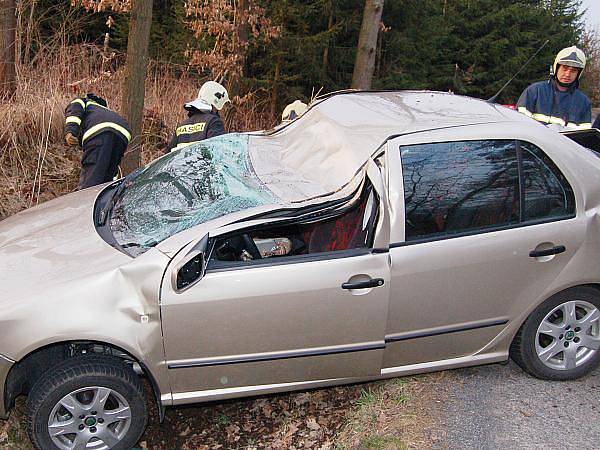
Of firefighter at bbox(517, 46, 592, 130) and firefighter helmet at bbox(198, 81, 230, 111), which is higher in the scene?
firefighter at bbox(517, 46, 592, 130)

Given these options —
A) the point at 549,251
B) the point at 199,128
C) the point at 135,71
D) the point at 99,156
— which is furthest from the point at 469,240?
the point at 135,71

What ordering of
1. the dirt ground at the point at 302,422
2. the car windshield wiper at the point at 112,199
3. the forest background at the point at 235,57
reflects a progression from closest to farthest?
the dirt ground at the point at 302,422, the car windshield wiper at the point at 112,199, the forest background at the point at 235,57

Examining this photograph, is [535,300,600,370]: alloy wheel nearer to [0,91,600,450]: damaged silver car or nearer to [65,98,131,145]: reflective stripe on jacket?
[0,91,600,450]: damaged silver car

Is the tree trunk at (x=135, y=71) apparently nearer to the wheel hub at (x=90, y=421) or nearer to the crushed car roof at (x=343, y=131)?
the crushed car roof at (x=343, y=131)

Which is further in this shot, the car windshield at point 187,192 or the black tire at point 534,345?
the black tire at point 534,345

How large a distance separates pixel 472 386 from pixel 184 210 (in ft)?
6.68

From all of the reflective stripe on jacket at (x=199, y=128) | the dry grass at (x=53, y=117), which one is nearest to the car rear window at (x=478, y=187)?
the reflective stripe on jacket at (x=199, y=128)

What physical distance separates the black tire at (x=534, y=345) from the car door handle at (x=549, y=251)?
287 millimetres

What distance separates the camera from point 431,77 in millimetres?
17688

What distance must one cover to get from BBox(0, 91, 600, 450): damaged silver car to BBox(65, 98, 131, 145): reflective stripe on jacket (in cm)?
164

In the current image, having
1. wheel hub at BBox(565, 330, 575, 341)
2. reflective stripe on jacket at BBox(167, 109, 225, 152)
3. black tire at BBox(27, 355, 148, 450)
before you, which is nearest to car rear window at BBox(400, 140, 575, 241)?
wheel hub at BBox(565, 330, 575, 341)

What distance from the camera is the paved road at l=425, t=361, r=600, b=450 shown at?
3258 mm

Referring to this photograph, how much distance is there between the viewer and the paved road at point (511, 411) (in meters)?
3.26

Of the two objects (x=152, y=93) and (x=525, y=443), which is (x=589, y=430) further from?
(x=152, y=93)
